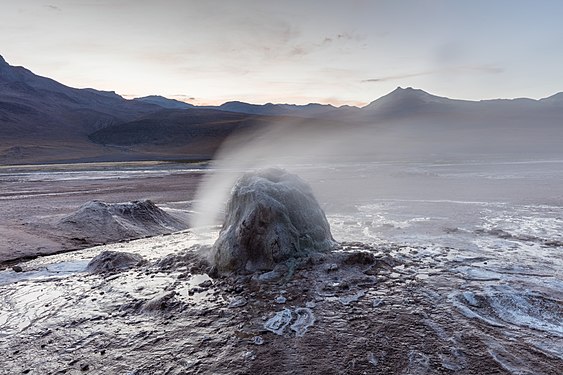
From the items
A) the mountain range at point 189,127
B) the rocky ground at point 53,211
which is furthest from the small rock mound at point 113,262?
the mountain range at point 189,127

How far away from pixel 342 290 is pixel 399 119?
11203 cm

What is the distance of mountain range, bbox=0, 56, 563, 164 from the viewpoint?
65.6 meters

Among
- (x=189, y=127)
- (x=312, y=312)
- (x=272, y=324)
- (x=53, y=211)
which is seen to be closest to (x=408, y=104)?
(x=189, y=127)

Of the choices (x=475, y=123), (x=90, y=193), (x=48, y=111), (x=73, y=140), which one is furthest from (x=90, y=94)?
(x=90, y=193)

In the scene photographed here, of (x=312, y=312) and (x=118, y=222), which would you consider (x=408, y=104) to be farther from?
(x=312, y=312)

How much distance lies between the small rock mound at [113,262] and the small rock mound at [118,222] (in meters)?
2.70

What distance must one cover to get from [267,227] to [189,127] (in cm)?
9126

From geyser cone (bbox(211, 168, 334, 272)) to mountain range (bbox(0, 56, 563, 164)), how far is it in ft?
166

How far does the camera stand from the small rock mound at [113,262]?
24.3ft

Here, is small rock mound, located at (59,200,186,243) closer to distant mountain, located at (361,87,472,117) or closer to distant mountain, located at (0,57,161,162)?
distant mountain, located at (0,57,161,162)

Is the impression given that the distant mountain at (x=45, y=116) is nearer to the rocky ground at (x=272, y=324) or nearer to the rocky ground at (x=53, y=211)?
the rocky ground at (x=53, y=211)

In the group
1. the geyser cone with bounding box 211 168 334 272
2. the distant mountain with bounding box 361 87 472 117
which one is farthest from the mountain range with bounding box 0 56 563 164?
the geyser cone with bounding box 211 168 334 272

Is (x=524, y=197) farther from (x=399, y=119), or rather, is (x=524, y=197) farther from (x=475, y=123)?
(x=399, y=119)

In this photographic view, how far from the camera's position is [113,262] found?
7.54 metres
